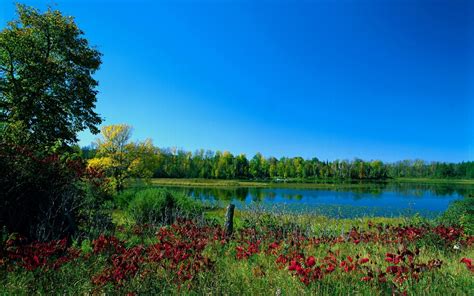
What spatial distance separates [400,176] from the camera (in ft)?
506

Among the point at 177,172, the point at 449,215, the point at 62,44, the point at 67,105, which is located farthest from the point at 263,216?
the point at 177,172

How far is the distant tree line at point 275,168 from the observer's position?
354ft

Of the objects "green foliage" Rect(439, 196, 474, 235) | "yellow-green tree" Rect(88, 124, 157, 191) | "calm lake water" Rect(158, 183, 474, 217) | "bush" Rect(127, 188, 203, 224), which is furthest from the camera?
"yellow-green tree" Rect(88, 124, 157, 191)

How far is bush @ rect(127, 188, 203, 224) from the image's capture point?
1320cm

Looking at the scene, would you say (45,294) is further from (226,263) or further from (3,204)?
(3,204)

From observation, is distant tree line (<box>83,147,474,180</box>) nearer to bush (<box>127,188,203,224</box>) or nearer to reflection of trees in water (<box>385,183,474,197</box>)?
reflection of trees in water (<box>385,183,474,197</box>)

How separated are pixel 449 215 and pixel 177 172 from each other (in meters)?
97.9

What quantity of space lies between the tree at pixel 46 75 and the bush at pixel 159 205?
5614mm

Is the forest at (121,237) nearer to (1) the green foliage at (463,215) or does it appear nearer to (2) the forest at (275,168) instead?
(1) the green foliage at (463,215)

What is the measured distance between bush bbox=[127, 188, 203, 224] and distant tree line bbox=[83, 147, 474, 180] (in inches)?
3373

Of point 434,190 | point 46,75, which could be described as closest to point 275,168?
point 434,190

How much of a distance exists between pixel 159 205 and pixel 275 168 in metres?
115

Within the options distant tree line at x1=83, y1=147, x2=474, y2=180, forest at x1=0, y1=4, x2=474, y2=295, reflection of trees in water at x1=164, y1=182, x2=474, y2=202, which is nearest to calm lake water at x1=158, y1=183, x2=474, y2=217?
reflection of trees in water at x1=164, y1=182, x2=474, y2=202

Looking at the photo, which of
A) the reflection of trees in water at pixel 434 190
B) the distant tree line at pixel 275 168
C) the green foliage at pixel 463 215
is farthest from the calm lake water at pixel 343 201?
the distant tree line at pixel 275 168
